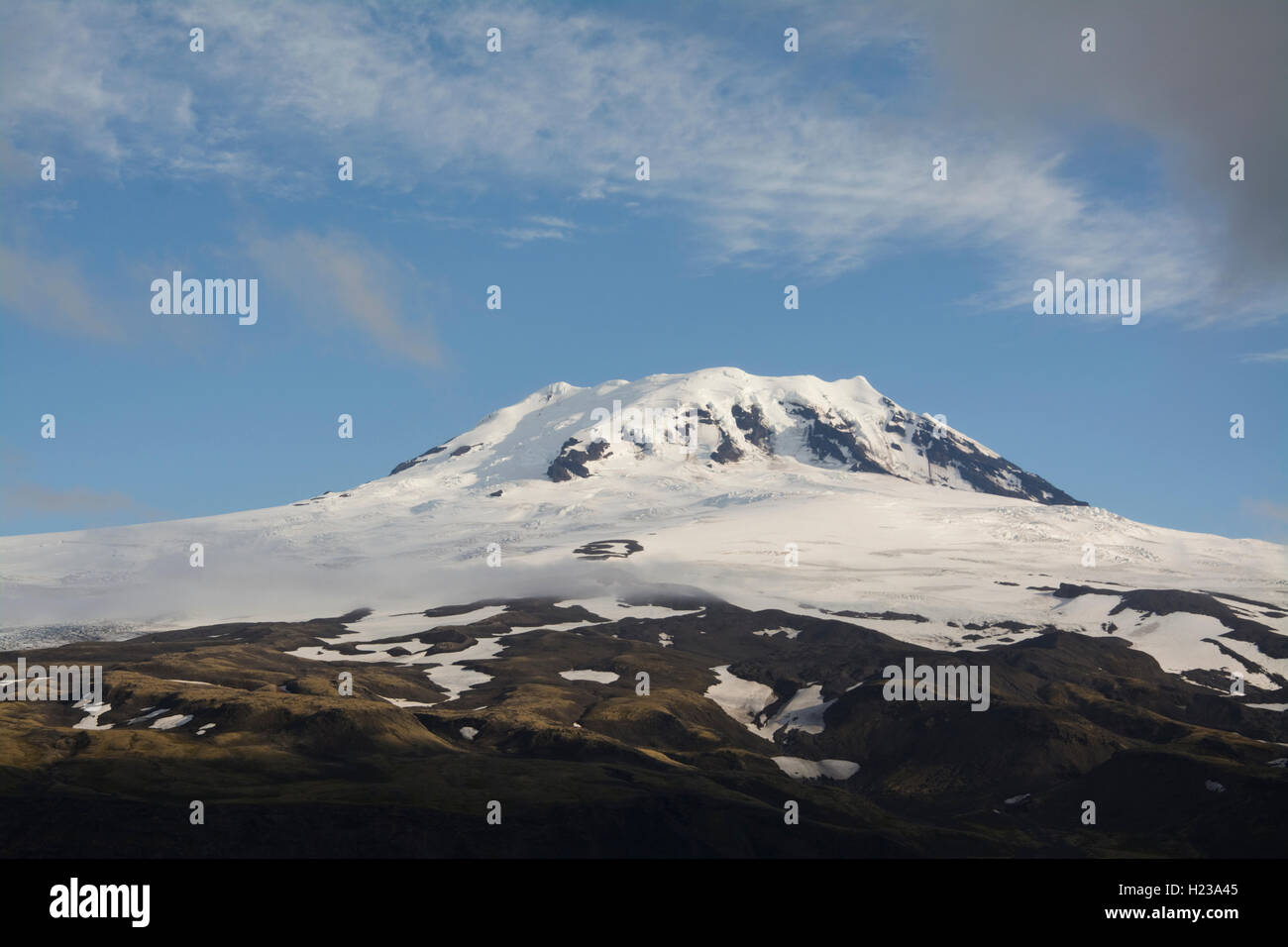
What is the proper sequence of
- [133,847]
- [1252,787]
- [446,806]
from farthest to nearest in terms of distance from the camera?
[1252,787], [446,806], [133,847]

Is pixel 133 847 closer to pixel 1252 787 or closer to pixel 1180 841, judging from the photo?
pixel 1180 841
